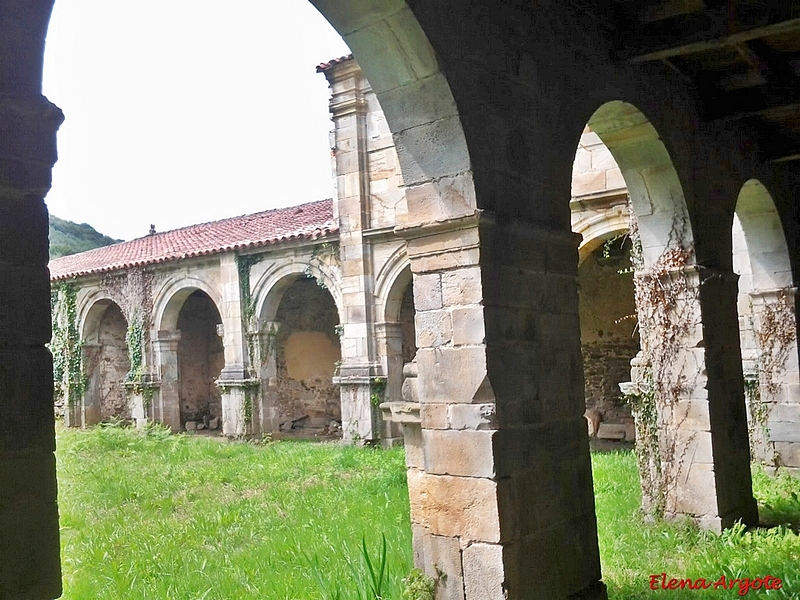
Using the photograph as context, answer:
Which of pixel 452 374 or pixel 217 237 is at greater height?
pixel 217 237

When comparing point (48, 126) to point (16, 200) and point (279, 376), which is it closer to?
point (16, 200)

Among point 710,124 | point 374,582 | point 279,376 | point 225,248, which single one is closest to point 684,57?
point 710,124

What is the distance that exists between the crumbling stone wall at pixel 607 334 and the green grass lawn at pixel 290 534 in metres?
3.04

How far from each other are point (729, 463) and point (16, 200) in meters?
5.63

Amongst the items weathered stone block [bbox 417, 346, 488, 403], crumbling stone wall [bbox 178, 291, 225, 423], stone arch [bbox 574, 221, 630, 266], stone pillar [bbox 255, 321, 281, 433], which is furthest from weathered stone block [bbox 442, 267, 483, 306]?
crumbling stone wall [bbox 178, 291, 225, 423]

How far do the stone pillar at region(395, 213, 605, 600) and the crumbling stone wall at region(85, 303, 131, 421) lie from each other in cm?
1490

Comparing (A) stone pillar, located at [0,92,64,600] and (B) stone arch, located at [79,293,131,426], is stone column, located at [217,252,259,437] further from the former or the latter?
(A) stone pillar, located at [0,92,64,600]

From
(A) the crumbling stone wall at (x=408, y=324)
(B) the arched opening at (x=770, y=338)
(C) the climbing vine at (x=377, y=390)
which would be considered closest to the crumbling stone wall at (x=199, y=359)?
(A) the crumbling stone wall at (x=408, y=324)

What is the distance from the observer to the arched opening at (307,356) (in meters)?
15.6

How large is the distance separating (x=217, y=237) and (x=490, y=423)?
40.7 ft

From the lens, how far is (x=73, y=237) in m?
38.4

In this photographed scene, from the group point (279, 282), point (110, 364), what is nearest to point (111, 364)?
point (110, 364)

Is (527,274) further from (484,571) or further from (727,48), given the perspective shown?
(727,48)

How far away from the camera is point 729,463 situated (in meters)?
5.88
